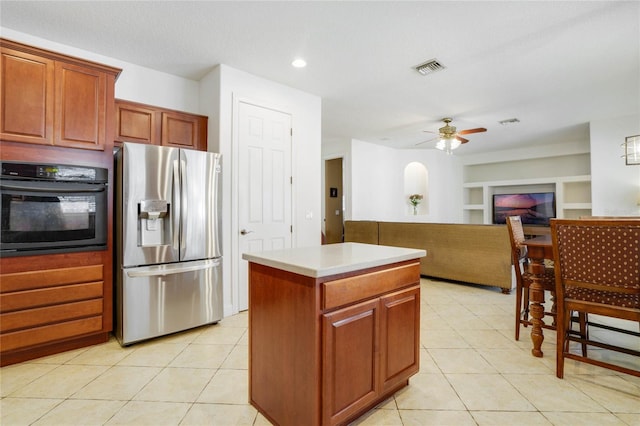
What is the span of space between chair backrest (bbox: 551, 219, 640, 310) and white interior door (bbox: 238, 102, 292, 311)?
102 inches

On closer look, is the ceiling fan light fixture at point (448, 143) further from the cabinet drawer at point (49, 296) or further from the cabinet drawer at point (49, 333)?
the cabinet drawer at point (49, 333)

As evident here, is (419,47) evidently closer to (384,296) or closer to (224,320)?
(384,296)

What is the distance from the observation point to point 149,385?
77.7 inches

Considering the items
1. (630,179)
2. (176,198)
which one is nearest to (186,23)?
(176,198)

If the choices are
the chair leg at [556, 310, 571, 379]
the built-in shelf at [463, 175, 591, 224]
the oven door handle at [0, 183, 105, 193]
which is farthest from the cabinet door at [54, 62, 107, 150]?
the built-in shelf at [463, 175, 591, 224]

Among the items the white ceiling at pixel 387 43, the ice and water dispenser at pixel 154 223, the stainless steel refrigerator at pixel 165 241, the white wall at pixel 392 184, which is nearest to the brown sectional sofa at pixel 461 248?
the white wall at pixel 392 184

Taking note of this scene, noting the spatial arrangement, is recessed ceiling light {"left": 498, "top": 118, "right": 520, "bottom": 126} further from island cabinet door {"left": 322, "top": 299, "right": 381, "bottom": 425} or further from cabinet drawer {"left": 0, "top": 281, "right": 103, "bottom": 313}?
cabinet drawer {"left": 0, "top": 281, "right": 103, "bottom": 313}

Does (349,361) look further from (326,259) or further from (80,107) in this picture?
(80,107)

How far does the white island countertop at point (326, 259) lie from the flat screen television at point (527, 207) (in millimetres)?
6934

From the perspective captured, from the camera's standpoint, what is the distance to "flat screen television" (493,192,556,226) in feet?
23.4

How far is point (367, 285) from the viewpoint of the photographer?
154cm

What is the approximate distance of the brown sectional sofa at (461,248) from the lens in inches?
160

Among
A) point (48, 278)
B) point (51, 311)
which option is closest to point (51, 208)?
point (48, 278)

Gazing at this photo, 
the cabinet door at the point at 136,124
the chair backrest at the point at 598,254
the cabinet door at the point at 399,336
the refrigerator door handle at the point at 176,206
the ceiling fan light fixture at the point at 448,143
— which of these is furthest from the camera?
the ceiling fan light fixture at the point at 448,143
